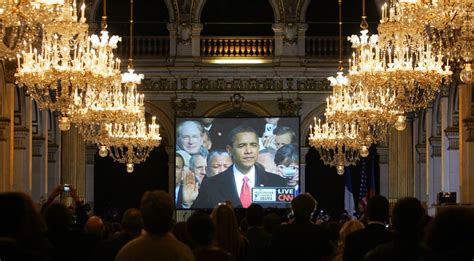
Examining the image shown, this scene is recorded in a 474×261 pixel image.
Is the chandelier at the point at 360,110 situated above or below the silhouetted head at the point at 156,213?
above

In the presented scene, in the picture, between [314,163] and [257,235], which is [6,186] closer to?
[257,235]

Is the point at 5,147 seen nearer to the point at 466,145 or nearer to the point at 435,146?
the point at 466,145

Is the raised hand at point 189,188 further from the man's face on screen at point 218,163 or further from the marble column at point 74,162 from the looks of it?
the marble column at point 74,162

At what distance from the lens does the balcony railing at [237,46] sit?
97.4 ft

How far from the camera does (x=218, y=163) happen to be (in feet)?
95.7

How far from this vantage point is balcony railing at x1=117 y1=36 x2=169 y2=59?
29.7 metres

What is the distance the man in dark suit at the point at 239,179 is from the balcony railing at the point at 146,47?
9.98 feet

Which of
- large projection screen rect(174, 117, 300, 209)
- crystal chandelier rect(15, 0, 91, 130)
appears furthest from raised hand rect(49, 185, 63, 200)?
large projection screen rect(174, 117, 300, 209)

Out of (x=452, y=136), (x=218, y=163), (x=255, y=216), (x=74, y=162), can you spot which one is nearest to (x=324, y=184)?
(x=218, y=163)

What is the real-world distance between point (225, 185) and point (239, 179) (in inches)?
15.8

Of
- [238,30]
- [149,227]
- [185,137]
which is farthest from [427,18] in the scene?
[238,30]

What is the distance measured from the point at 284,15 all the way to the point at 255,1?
190cm

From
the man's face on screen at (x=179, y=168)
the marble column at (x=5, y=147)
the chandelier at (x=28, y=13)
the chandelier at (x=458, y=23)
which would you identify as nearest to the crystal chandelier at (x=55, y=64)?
the marble column at (x=5, y=147)

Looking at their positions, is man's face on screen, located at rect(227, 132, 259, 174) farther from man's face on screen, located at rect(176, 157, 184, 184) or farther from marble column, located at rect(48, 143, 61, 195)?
marble column, located at rect(48, 143, 61, 195)
